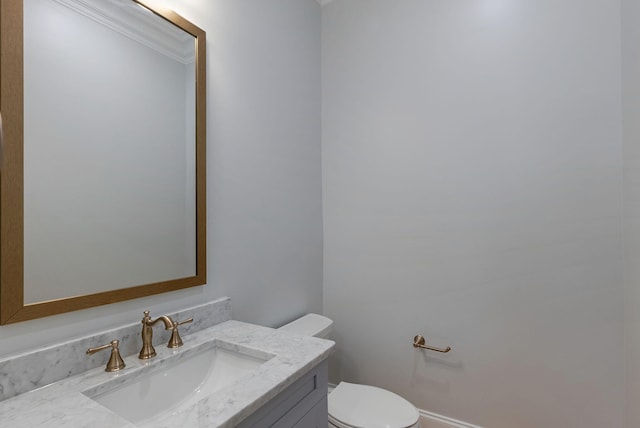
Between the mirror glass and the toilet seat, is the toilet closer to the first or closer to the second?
the toilet seat

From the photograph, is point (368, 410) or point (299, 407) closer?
point (299, 407)

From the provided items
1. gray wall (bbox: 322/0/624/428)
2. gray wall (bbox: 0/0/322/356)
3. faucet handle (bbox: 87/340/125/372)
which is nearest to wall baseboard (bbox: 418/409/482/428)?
gray wall (bbox: 322/0/624/428)

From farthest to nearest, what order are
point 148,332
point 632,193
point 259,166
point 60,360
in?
1. point 259,166
2. point 632,193
3. point 148,332
4. point 60,360

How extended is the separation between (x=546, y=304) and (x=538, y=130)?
2.73 ft

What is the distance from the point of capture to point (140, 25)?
111cm

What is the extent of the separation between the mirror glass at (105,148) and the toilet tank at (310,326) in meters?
0.66

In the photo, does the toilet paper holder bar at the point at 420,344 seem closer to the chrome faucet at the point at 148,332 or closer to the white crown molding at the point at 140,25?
the chrome faucet at the point at 148,332

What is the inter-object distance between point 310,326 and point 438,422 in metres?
0.89

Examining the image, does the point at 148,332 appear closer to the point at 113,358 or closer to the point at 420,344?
the point at 113,358

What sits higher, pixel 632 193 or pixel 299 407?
pixel 632 193

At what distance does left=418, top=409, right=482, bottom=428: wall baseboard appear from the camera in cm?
171

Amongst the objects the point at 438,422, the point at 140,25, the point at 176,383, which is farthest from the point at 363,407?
the point at 140,25

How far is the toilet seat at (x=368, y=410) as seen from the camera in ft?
4.48

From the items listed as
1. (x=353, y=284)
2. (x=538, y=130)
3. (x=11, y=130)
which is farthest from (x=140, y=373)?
(x=538, y=130)
